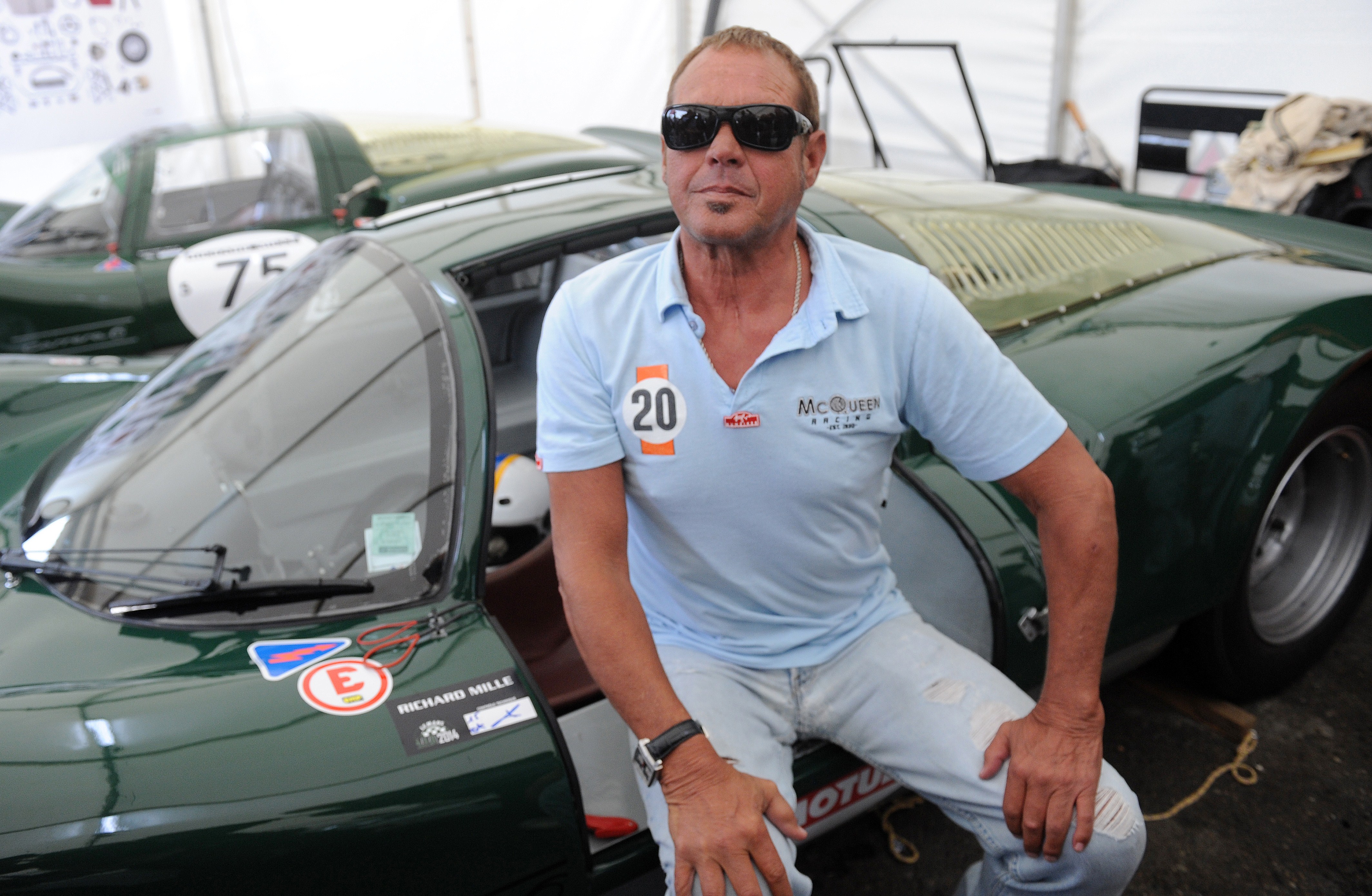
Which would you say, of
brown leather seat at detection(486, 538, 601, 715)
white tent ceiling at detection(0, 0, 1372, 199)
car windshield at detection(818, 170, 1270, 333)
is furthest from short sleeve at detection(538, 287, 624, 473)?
white tent ceiling at detection(0, 0, 1372, 199)

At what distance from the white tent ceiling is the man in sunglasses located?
436cm

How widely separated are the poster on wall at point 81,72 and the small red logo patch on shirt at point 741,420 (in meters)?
8.60

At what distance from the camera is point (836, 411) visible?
149cm

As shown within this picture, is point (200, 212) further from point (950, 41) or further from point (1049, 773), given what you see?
point (950, 41)

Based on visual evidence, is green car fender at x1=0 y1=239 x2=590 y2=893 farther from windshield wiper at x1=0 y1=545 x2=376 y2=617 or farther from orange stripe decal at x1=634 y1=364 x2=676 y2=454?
orange stripe decal at x1=634 y1=364 x2=676 y2=454

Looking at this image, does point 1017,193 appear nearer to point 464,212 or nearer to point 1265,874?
point 464,212

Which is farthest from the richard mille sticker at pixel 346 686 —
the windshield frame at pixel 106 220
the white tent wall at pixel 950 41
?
the white tent wall at pixel 950 41

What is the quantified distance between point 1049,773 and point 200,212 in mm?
4420

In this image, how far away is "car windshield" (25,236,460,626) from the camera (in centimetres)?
158

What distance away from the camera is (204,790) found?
48.8 inches

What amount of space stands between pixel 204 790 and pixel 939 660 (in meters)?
1.02

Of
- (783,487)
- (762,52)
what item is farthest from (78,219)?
(783,487)

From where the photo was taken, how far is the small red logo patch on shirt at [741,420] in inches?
57.6

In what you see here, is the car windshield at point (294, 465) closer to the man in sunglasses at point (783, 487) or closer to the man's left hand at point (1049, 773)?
the man in sunglasses at point (783, 487)
